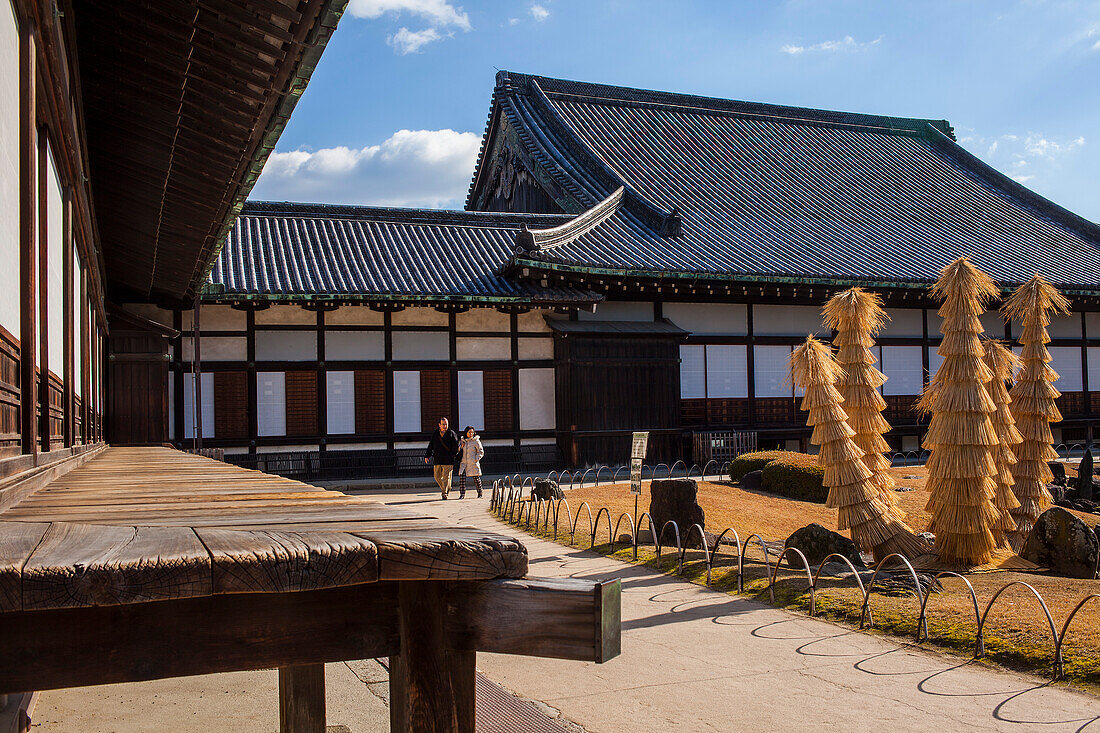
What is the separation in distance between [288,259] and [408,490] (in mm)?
6093

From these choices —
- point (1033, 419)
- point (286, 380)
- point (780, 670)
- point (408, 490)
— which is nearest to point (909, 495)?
point (1033, 419)

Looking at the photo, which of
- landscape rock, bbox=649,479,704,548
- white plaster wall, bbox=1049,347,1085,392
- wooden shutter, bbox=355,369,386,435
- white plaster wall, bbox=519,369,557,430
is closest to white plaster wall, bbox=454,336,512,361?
white plaster wall, bbox=519,369,557,430

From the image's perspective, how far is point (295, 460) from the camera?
60.1ft

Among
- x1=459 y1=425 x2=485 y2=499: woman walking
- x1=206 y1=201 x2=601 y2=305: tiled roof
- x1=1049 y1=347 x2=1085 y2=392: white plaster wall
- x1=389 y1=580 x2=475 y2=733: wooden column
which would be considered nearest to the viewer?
x1=389 y1=580 x2=475 y2=733: wooden column

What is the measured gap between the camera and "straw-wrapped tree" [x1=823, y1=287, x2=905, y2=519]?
11.2m

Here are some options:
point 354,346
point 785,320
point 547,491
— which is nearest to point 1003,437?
point 547,491

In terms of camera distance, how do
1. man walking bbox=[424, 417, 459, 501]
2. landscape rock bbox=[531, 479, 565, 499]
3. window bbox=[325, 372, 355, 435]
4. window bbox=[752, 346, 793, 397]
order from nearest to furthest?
1. landscape rock bbox=[531, 479, 565, 499]
2. man walking bbox=[424, 417, 459, 501]
3. window bbox=[325, 372, 355, 435]
4. window bbox=[752, 346, 793, 397]

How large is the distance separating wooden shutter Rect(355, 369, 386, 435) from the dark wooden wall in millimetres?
4223

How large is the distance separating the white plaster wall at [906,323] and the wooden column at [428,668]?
23.8 metres

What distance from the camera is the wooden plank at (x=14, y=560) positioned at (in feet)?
5.12

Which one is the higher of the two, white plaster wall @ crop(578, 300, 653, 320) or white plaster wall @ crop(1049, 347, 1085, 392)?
white plaster wall @ crop(578, 300, 653, 320)

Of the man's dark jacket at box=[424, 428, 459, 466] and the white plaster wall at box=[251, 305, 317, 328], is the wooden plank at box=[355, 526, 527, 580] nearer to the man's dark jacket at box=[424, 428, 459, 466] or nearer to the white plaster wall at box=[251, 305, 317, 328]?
the man's dark jacket at box=[424, 428, 459, 466]

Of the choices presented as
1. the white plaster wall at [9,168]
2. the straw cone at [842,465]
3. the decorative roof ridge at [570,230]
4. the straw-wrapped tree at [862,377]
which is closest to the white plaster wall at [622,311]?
the decorative roof ridge at [570,230]

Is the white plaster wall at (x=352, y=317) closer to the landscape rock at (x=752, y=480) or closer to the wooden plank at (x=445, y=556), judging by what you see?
the landscape rock at (x=752, y=480)
